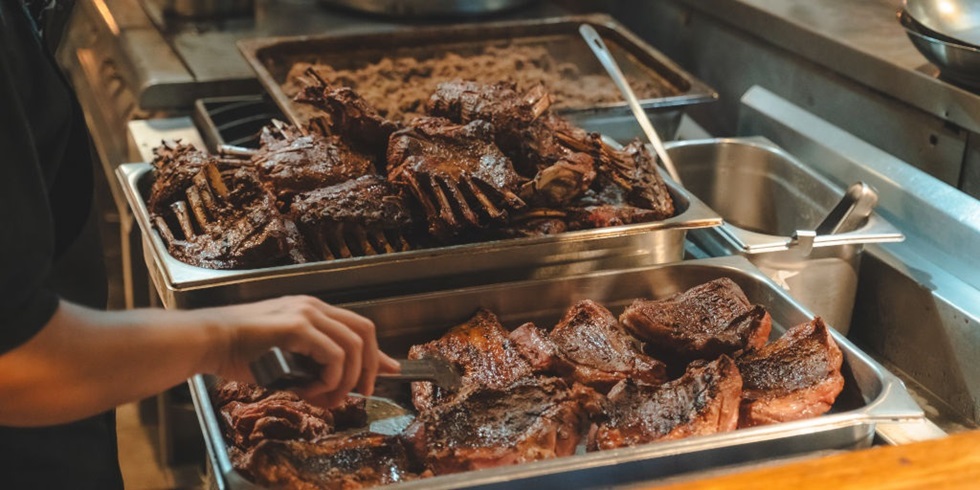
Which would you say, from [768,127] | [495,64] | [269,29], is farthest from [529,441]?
[269,29]

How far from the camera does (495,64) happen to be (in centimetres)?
349

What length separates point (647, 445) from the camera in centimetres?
157

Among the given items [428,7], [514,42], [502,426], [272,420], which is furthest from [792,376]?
[428,7]

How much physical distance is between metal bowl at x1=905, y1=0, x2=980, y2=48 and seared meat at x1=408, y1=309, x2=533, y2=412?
1.35 m

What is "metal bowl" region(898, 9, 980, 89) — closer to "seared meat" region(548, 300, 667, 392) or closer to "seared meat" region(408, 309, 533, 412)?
"seared meat" region(548, 300, 667, 392)

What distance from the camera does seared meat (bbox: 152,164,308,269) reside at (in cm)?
199

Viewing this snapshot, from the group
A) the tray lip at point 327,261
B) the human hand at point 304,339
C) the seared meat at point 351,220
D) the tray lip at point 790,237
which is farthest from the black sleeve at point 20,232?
the tray lip at point 790,237

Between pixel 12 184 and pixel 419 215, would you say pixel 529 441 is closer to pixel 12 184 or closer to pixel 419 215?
pixel 419 215

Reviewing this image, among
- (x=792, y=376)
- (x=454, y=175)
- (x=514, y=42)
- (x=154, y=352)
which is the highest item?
(x=154, y=352)

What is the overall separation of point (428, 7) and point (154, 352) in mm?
2888

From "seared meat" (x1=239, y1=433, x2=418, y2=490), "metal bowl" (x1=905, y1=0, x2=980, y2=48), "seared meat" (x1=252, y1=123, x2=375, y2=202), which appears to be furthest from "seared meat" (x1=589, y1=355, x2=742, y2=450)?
"metal bowl" (x1=905, y1=0, x2=980, y2=48)

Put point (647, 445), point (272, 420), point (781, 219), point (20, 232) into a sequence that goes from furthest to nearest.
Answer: point (781, 219)
point (272, 420)
point (647, 445)
point (20, 232)

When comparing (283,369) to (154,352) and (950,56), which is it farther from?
(950,56)

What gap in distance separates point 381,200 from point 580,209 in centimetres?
44
